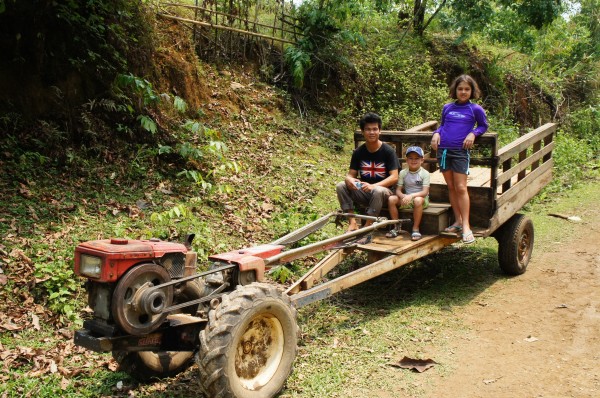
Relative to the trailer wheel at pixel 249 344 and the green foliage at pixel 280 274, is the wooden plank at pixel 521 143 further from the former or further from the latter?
the trailer wheel at pixel 249 344

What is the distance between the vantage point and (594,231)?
910 cm

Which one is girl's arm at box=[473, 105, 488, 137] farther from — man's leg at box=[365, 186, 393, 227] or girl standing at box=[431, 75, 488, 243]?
man's leg at box=[365, 186, 393, 227]

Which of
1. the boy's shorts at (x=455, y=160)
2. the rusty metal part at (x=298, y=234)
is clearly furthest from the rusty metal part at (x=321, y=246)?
the boy's shorts at (x=455, y=160)

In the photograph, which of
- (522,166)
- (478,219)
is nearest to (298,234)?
(478,219)

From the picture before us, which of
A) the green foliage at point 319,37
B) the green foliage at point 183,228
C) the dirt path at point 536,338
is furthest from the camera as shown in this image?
the green foliage at point 319,37

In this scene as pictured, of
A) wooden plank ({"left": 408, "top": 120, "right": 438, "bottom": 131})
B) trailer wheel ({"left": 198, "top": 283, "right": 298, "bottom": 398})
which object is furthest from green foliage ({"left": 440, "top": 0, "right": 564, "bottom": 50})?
trailer wheel ({"left": 198, "top": 283, "right": 298, "bottom": 398})

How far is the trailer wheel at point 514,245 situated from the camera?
705cm

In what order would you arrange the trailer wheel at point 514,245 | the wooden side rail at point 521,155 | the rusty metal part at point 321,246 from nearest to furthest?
1. the rusty metal part at point 321,246
2. the wooden side rail at point 521,155
3. the trailer wheel at point 514,245

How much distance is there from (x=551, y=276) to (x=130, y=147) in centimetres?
584

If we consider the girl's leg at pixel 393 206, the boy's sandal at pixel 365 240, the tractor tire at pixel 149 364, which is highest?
the girl's leg at pixel 393 206

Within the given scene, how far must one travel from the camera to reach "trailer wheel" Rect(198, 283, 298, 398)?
3.80 meters

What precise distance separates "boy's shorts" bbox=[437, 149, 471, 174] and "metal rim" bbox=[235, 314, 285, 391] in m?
3.16

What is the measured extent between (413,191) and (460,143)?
2.46 feet

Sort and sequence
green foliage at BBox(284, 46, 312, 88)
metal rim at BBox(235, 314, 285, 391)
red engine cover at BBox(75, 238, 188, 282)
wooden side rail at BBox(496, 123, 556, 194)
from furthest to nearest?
1. green foliage at BBox(284, 46, 312, 88)
2. wooden side rail at BBox(496, 123, 556, 194)
3. metal rim at BBox(235, 314, 285, 391)
4. red engine cover at BBox(75, 238, 188, 282)
